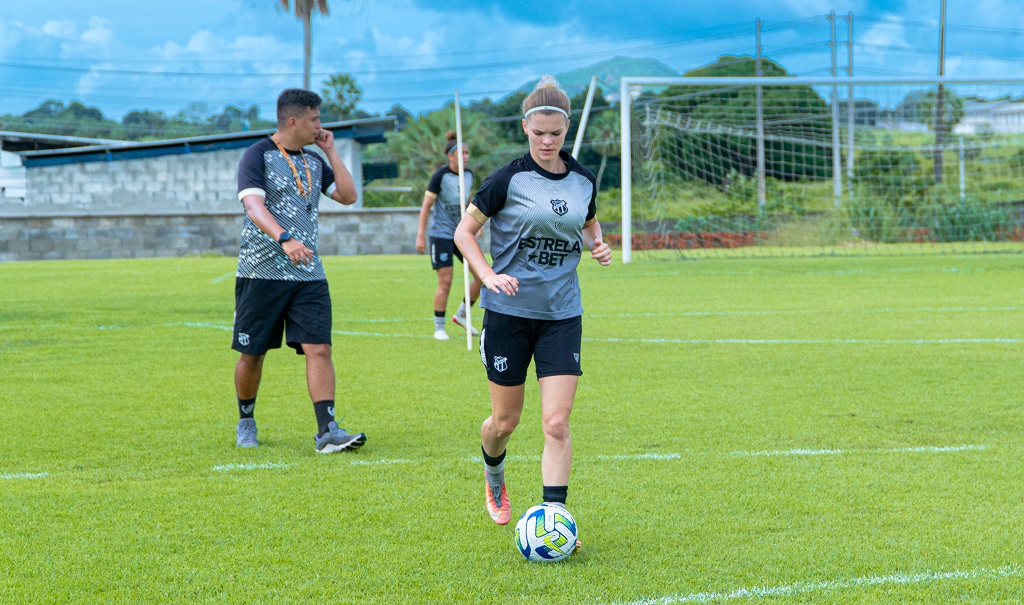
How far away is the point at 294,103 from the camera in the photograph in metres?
6.29

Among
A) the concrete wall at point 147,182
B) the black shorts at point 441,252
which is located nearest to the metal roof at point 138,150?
the concrete wall at point 147,182

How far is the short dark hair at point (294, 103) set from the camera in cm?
629

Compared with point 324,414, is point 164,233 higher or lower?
higher

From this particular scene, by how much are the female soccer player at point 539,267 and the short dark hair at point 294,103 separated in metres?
2.10

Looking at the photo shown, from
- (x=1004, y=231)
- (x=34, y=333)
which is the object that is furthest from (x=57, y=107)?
(x=34, y=333)

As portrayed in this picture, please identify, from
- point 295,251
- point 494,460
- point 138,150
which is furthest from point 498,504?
point 138,150

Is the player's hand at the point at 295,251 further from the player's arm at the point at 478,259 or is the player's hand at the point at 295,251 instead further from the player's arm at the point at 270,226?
the player's arm at the point at 478,259

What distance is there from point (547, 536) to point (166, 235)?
3189 centimetres

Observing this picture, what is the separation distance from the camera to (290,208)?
6.37m

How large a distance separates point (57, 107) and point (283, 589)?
311ft

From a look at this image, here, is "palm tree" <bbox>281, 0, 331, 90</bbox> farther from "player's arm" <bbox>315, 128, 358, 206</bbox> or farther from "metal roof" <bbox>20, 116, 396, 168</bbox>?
"player's arm" <bbox>315, 128, 358, 206</bbox>

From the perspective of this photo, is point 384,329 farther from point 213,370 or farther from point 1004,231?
point 1004,231

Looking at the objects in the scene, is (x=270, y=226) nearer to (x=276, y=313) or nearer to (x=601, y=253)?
(x=276, y=313)

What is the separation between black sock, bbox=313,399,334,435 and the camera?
20.2 feet
